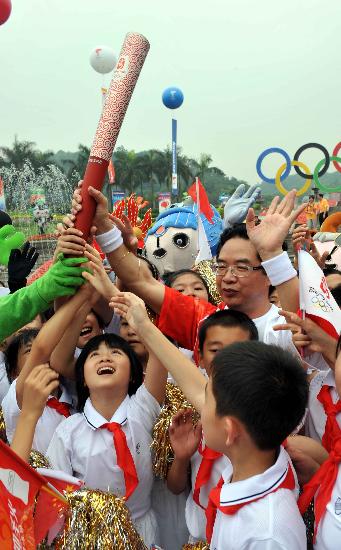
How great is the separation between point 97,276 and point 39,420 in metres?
0.69

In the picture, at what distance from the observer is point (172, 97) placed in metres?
14.9

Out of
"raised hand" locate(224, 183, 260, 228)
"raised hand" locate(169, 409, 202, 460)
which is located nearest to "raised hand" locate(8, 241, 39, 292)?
"raised hand" locate(169, 409, 202, 460)

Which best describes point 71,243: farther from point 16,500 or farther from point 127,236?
point 16,500

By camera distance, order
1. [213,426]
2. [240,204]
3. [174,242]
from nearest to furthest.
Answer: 1. [213,426]
2. [240,204]
3. [174,242]

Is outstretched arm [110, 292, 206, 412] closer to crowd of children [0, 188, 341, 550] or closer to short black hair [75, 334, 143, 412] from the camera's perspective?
crowd of children [0, 188, 341, 550]

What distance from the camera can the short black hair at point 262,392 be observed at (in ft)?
4.13

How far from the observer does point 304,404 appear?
4.31ft

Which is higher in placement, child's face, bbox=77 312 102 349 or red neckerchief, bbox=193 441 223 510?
child's face, bbox=77 312 102 349

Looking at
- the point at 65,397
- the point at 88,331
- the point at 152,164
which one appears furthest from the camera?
the point at 152,164

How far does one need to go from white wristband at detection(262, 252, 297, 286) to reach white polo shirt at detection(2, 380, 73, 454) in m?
1.05

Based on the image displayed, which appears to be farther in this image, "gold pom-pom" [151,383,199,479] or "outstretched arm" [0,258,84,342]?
"gold pom-pom" [151,383,199,479]

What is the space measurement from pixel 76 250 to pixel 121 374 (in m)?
0.51

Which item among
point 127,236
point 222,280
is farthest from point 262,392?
point 127,236

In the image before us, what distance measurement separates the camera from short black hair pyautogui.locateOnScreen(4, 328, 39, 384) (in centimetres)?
240
